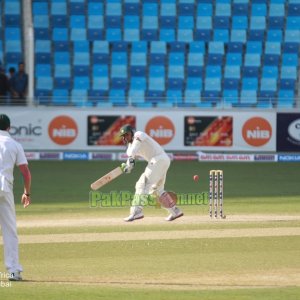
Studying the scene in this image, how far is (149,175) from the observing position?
54.3ft

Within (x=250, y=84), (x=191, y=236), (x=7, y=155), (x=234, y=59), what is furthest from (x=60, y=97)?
(x=7, y=155)

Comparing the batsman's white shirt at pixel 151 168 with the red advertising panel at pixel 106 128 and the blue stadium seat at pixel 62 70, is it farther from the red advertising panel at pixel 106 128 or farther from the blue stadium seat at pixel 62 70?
the blue stadium seat at pixel 62 70

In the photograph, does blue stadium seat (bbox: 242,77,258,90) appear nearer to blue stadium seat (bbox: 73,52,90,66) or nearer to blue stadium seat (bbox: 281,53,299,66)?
blue stadium seat (bbox: 281,53,299,66)

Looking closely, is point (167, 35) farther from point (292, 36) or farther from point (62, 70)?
point (292, 36)

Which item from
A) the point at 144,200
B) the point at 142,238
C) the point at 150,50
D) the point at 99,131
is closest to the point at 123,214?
the point at 144,200

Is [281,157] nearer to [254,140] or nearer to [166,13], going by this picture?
[254,140]

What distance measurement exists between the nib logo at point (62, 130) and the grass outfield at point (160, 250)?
21.1ft

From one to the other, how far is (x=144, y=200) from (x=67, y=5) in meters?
18.3

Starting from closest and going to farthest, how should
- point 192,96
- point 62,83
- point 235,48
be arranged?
point 192,96 < point 62,83 < point 235,48

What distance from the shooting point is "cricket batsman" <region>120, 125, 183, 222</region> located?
1627 centimetres

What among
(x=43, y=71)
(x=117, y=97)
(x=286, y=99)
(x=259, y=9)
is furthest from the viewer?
(x=259, y=9)

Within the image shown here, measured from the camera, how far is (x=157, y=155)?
659 inches

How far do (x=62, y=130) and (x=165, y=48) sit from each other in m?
5.81

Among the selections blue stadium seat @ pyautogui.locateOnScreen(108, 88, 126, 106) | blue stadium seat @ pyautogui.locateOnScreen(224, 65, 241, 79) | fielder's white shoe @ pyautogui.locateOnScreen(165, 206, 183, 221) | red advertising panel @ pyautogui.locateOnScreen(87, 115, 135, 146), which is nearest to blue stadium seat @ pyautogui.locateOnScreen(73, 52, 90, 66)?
blue stadium seat @ pyautogui.locateOnScreen(108, 88, 126, 106)
